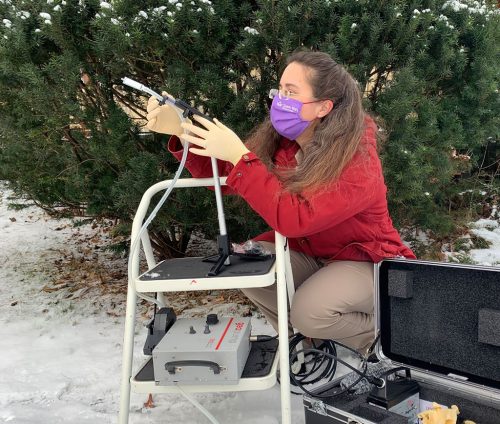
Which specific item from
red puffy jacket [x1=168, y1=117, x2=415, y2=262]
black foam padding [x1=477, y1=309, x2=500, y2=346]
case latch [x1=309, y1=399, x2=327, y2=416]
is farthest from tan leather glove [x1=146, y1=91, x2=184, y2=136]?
black foam padding [x1=477, y1=309, x2=500, y2=346]

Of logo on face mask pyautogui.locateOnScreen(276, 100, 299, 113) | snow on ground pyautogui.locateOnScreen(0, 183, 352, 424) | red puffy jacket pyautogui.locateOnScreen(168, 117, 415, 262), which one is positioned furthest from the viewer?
snow on ground pyautogui.locateOnScreen(0, 183, 352, 424)

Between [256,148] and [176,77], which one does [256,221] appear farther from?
[176,77]

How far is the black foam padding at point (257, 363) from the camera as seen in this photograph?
1.82 m

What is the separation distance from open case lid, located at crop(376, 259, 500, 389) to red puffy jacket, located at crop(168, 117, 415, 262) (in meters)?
0.21

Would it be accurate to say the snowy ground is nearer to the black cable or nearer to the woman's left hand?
the black cable

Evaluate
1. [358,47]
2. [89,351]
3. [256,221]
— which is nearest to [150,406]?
[89,351]

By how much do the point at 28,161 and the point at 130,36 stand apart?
1.16 m

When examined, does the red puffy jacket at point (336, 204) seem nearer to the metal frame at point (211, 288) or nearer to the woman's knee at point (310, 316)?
→ the metal frame at point (211, 288)

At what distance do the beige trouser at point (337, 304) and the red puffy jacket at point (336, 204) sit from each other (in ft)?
0.32

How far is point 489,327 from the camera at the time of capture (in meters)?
1.73

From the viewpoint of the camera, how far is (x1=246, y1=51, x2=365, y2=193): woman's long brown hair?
1.87 m

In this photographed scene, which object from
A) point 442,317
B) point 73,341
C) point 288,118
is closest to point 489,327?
point 442,317

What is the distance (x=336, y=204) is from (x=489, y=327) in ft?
2.12

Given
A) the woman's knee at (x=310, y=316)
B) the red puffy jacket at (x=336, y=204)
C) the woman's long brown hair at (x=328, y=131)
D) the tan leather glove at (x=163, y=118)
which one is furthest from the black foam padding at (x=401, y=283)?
the tan leather glove at (x=163, y=118)
